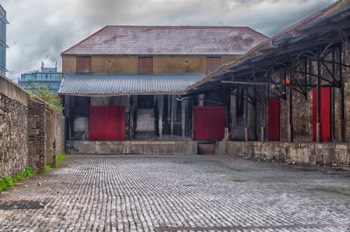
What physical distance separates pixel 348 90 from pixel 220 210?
36.8 feet

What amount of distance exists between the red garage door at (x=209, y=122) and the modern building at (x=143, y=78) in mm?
60

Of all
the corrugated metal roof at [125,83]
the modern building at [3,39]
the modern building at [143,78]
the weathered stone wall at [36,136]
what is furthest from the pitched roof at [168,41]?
the modern building at [3,39]

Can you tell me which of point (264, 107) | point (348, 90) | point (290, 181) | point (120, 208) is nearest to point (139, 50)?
point (264, 107)

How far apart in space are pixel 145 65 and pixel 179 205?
25.1 meters

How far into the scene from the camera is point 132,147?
90.3 feet

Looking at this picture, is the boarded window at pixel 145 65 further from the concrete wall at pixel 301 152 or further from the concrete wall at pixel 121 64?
the concrete wall at pixel 301 152

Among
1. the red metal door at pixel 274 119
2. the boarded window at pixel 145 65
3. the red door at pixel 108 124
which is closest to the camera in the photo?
the red metal door at pixel 274 119

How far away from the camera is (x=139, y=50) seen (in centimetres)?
3195

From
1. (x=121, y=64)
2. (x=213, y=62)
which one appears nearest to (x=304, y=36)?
(x=213, y=62)

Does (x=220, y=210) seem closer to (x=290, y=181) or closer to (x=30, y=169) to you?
(x=290, y=181)

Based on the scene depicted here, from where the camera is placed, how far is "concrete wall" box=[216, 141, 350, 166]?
13078mm

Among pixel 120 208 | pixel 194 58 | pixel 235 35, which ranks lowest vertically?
pixel 120 208

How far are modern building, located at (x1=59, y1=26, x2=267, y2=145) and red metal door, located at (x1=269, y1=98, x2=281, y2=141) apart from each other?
209 inches

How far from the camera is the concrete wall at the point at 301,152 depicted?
42.9ft
